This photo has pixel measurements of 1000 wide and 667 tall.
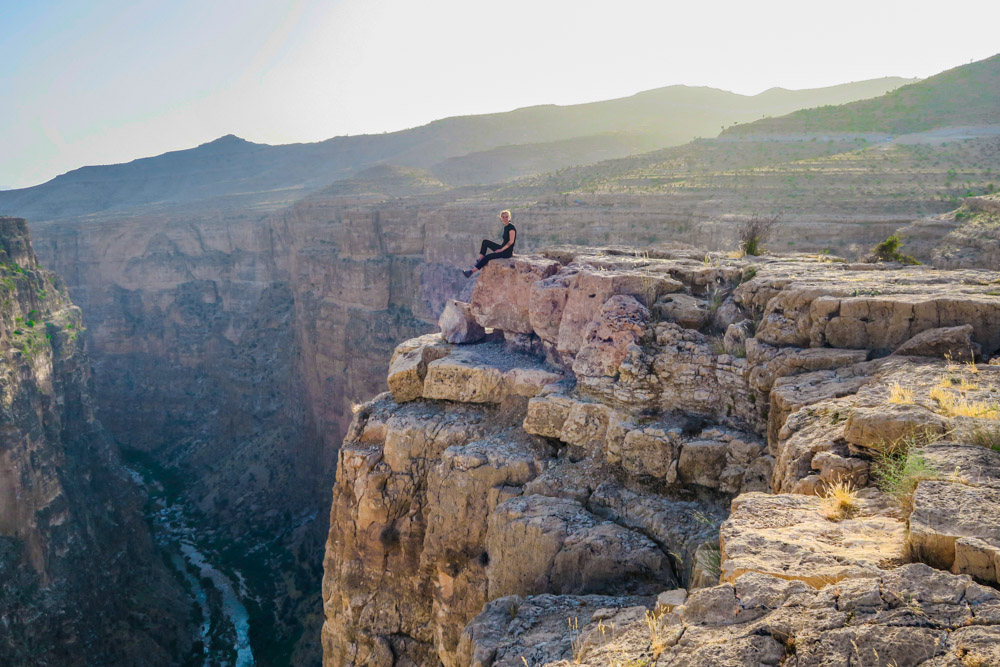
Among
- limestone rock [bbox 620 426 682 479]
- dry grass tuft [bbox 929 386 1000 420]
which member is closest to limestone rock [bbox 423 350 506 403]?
limestone rock [bbox 620 426 682 479]

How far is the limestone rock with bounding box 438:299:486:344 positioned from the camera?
33.5 ft

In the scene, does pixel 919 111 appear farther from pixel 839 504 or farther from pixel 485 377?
pixel 839 504

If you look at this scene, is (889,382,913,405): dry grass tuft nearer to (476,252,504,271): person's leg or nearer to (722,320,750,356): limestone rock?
(722,320,750,356): limestone rock

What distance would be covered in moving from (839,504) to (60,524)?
82.1 feet

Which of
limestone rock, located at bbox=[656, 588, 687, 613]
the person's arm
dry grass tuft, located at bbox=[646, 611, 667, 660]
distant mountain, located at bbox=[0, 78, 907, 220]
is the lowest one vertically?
limestone rock, located at bbox=[656, 588, 687, 613]

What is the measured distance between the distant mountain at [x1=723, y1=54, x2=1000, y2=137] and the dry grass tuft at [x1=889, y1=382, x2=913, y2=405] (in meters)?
33.3

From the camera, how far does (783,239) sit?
20.7 m

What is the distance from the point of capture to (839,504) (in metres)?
3.90

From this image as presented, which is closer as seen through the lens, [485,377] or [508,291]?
[485,377]

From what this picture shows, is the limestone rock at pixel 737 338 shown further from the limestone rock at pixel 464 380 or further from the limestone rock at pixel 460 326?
the limestone rock at pixel 460 326

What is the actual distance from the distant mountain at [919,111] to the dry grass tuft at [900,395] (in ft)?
109

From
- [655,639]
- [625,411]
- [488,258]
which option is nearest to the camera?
[655,639]

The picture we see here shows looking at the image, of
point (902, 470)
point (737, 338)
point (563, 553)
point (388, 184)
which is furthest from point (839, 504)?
point (388, 184)

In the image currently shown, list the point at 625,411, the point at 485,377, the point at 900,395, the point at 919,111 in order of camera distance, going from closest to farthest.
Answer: the point at 900,395, the point at 625,411, the point at 485,377, the point at 919,111
